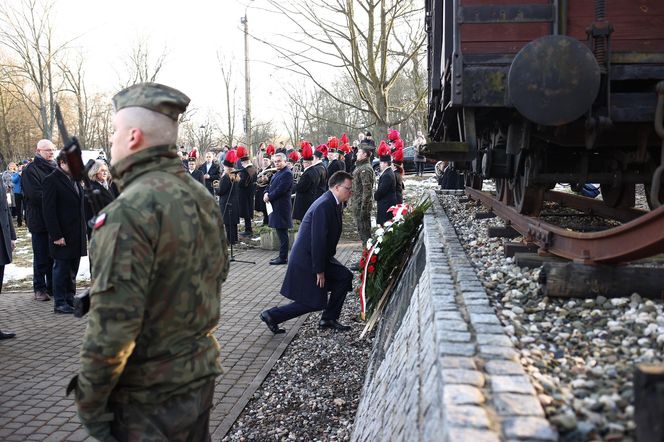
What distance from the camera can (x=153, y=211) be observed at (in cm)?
230

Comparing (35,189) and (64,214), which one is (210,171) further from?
(64,214)

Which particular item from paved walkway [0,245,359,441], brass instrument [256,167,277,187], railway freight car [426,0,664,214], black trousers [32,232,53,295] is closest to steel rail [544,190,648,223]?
railway freight car [426,0,664,214]

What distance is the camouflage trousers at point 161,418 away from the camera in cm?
241

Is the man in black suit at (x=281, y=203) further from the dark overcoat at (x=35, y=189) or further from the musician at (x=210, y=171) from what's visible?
the musician at (x=210, y=171)

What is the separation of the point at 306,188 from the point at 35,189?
5.14 meters

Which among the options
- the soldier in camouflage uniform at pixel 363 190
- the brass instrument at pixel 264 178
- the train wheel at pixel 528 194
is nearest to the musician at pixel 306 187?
the soldier in camouflage uniform at pixel 363 190

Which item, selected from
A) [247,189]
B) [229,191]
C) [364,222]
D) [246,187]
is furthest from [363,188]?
[247,189]

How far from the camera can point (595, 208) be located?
8172 mm

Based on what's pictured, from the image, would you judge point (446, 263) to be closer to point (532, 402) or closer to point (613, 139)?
point (613, 139)

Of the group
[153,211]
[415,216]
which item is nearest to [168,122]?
[153,211]

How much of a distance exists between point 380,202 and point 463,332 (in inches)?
329

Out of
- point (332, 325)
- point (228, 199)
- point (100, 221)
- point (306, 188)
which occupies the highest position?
point (100, 221)

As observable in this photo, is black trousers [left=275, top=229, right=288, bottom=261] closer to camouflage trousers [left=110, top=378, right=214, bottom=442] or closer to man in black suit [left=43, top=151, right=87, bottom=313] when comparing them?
man in black suit [left=43, top=151, right=87, bottom=313]

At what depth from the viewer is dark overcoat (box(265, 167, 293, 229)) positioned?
462 inches
